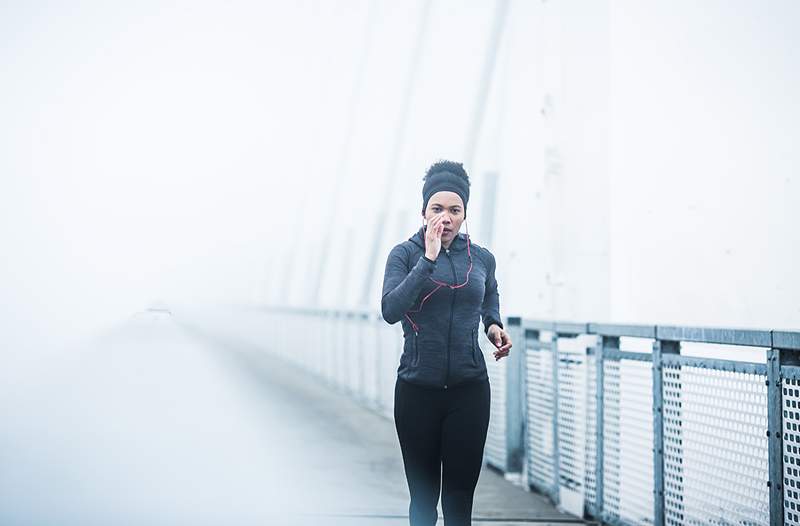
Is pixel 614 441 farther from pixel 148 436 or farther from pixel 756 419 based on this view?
pixel 148 436

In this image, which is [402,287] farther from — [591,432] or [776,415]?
[591,432]

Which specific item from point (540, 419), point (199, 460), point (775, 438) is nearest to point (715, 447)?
point (775, 438)

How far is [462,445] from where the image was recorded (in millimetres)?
3281

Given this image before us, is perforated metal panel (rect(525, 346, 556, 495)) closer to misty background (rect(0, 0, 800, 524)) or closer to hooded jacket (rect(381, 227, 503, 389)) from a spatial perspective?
misty background (rect(0, 0, 800, 524))

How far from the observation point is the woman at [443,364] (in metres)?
3.25

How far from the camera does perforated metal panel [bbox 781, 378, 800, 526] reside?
3.68 m

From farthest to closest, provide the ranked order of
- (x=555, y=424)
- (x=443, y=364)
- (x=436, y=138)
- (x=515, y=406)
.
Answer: (x=436, y=138) → (x=515, y=406) → (x=555, y=424) → (x=443, y=364)

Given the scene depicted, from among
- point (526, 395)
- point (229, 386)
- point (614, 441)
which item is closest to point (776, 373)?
point (614, 441)

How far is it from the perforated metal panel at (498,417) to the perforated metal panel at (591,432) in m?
1.32

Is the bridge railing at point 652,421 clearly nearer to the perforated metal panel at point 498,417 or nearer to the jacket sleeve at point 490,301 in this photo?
the perforated metal panel at point 498,417

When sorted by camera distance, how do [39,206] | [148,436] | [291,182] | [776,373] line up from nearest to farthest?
[776,373] < [148,436] < [39,206] < [291,182]

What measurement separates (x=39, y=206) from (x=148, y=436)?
9885 millimetres

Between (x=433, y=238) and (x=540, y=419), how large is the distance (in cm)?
375

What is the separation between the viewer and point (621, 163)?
7027 mm
